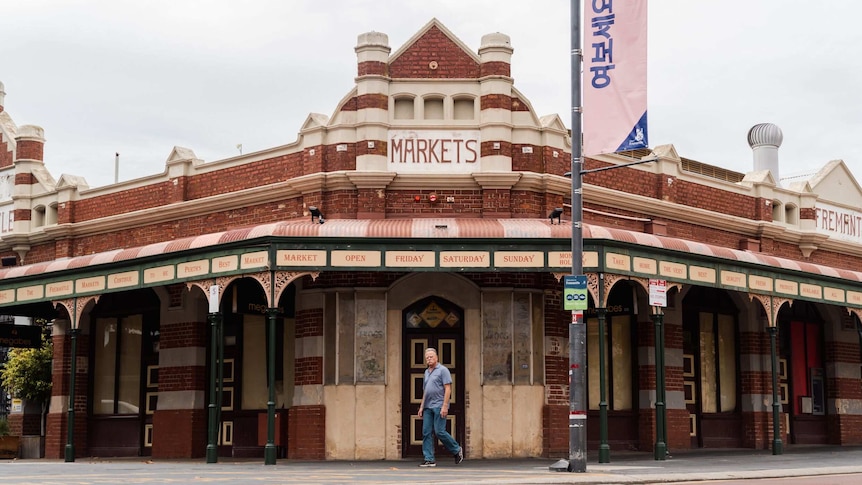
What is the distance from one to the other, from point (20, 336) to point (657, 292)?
53.9ft

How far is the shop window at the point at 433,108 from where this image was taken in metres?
21.9

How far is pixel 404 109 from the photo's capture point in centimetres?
2189

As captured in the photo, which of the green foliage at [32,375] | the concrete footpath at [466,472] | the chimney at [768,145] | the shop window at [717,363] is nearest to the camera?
the concrete footpath at [466,472]

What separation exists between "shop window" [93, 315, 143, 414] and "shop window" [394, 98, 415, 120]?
822 cm

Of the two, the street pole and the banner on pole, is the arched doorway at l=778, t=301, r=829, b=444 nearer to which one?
the banner on pole

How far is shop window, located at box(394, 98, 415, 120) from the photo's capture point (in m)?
21.9

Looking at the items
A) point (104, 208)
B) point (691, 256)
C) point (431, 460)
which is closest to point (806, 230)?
point (691, 256)

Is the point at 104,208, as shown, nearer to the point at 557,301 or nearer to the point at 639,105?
the point at 557,301

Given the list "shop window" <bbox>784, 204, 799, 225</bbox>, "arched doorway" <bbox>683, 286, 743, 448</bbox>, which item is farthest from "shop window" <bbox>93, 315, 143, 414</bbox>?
"shop window" <bbox>784, 204, 799, 225</bbox>

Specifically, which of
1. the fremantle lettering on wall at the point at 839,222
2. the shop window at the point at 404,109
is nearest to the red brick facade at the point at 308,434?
the shop window at the point at 404,109

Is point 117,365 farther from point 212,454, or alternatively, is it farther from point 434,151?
point 434,151

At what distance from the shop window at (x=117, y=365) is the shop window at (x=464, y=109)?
29.8 ft

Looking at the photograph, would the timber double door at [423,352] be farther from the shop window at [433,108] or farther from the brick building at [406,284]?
the shop window at [433,108]

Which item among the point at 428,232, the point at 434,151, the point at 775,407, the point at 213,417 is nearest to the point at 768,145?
the point at 775,407
